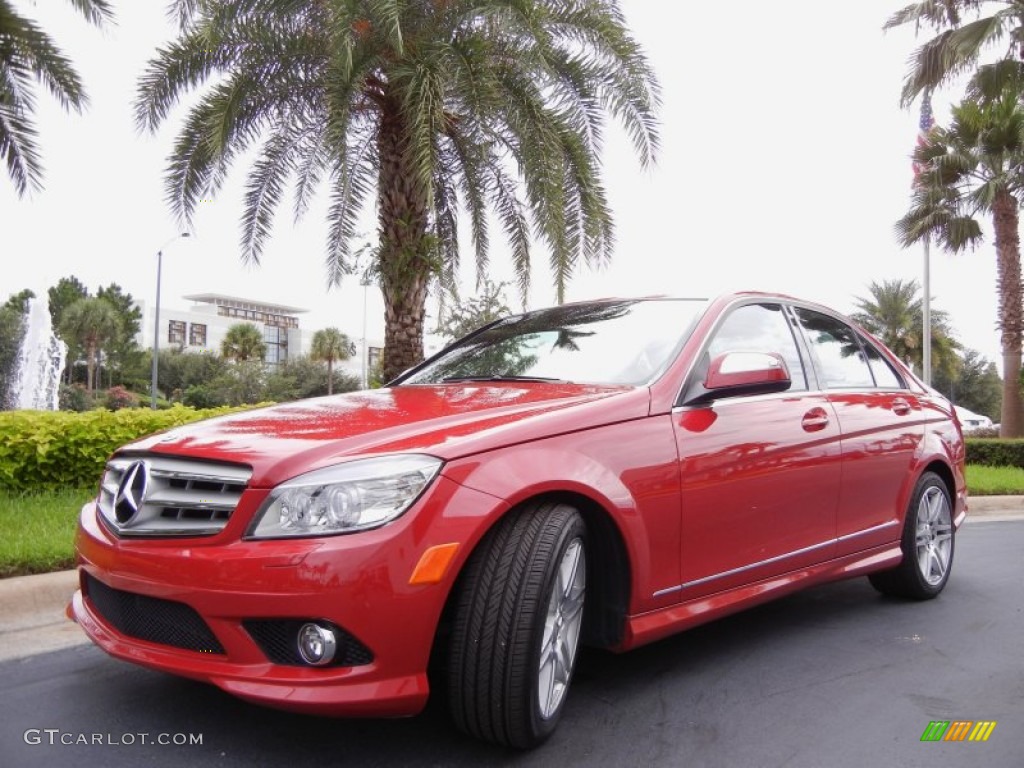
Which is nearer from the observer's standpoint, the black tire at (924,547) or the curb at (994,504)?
the black tire at (924,547)

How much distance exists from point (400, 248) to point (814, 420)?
6.71 metres

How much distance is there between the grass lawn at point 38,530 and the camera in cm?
451

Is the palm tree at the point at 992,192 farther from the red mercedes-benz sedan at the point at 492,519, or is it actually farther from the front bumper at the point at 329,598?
the front bumper at the point at 329,598

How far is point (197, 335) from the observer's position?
99000mm

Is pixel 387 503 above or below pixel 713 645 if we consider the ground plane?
above

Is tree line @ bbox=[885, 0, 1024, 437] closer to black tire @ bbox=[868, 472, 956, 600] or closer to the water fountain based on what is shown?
black tire @ bbox=[868, 472, 956, 600]

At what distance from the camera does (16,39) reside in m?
9.71

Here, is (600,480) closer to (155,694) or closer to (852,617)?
(155,694)

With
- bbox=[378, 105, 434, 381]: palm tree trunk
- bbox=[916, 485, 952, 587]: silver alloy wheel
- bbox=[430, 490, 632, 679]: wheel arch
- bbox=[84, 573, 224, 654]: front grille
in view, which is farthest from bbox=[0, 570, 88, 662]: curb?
bbox=[378, 105, 434, 381]: palm tree trunk

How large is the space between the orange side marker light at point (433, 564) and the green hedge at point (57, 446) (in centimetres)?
465

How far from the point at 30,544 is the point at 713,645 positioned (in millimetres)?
3566

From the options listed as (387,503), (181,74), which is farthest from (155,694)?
(181,74)

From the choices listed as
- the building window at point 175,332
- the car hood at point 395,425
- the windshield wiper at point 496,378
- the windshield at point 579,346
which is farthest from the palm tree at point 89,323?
the car hood at point 395,425

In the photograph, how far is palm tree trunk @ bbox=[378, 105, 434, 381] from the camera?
9.77 metres
